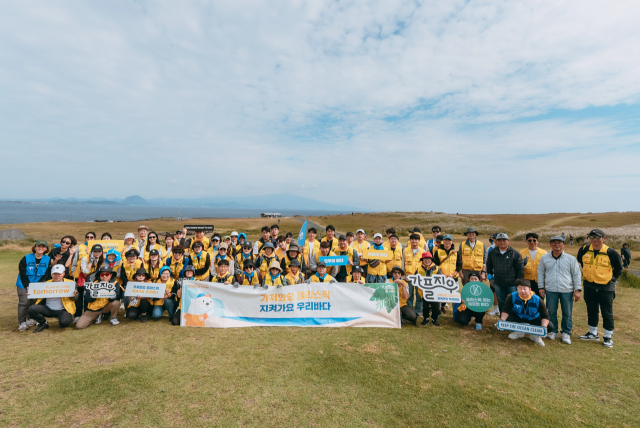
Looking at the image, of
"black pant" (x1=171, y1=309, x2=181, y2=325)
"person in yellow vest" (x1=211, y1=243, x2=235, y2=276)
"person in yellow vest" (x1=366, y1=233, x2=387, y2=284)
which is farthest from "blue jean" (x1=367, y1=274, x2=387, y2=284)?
"black pant" (x1=171, y1=309, x2=181, y2=325)

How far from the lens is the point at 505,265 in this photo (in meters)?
6.93

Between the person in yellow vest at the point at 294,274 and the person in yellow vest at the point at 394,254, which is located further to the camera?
the person in yellow vest at the point at 394,254

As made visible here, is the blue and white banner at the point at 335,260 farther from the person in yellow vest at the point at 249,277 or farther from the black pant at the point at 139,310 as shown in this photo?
the black pant at the point at 139,310

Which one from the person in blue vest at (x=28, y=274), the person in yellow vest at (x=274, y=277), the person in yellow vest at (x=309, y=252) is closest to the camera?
the person in blue vest at (x=28, y=274)

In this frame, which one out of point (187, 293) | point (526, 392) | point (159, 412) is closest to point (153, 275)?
point (187, 293)

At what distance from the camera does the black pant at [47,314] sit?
648 cm

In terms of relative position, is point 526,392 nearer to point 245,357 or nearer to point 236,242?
point 245,357

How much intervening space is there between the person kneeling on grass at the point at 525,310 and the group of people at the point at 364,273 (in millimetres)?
18

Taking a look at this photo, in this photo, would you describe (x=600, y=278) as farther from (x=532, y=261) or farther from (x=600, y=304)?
(x=532, y=261)

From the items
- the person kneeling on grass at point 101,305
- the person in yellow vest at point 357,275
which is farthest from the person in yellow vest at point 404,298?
the person kneeling on grass at point 101,305

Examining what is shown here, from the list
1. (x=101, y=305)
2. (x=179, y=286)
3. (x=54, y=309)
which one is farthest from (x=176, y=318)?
(x=54, y=309)

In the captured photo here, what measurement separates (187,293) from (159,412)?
3.43m

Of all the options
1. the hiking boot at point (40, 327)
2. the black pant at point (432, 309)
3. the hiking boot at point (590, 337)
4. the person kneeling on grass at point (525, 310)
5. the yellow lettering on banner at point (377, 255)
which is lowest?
the hiking boot at point (40, 327)

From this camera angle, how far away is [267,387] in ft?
14.5
